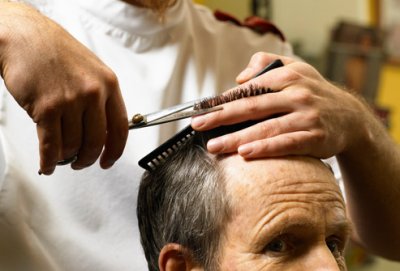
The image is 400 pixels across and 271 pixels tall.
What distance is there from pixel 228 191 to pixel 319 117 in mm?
212

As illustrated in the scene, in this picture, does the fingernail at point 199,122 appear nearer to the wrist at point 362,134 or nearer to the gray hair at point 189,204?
the gray hair at point 189,204

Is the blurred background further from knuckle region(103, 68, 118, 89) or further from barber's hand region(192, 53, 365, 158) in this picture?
knuckle region(103, 68, 118, 89)

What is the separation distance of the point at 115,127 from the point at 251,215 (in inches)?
9.8

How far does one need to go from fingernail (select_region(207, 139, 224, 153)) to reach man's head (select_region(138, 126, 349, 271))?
29 mm

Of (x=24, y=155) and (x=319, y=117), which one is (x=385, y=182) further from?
(x=24, y=155)

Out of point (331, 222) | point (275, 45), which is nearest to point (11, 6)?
point (331, 222)

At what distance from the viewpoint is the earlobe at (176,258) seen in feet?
3.06

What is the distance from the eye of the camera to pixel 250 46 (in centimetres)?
142

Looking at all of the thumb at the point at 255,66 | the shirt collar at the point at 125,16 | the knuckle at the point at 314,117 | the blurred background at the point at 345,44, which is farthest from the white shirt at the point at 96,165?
the blurred background at the point at 345,44

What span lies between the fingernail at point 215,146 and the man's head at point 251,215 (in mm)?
29

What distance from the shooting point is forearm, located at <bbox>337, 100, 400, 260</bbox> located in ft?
3.74

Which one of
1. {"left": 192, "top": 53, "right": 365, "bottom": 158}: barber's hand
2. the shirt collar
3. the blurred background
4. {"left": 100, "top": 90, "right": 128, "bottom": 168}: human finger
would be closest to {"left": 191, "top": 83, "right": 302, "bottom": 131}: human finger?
{"left": 192, "top": 53, "right": 365, "bottom": 158}: barber's hand

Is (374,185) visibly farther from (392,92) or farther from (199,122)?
(392,92)

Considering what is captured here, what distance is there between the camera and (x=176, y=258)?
36.9 inches
